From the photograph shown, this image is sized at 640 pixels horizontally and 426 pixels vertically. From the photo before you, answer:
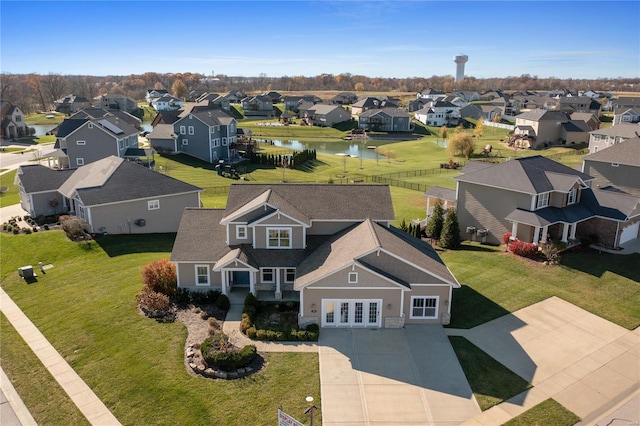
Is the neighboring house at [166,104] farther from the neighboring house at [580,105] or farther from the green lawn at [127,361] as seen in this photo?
the green lawn at [127,361]

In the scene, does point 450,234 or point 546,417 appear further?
point 450,234

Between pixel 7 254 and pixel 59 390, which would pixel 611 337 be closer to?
pixel 59 390

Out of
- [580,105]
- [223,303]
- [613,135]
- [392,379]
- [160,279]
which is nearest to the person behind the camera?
[392,379]

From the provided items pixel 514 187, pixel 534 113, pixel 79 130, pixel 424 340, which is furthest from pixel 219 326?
pixel 534 113

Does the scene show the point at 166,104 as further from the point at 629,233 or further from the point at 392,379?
the point at 392,379

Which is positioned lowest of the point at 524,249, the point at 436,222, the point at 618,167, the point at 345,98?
the point at 524,249

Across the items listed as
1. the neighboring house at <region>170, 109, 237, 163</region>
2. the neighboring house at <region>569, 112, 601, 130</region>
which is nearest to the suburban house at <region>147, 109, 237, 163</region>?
the neighboring house at <region>170, 109, 237, 163</region>

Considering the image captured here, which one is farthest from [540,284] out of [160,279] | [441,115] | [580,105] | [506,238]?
[580,105]

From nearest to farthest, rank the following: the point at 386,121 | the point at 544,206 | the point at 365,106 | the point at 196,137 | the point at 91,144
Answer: the point at 544,206 → the point at 91,144 → the point at 196,137 → the point at 386,121 → the point at 365,106
